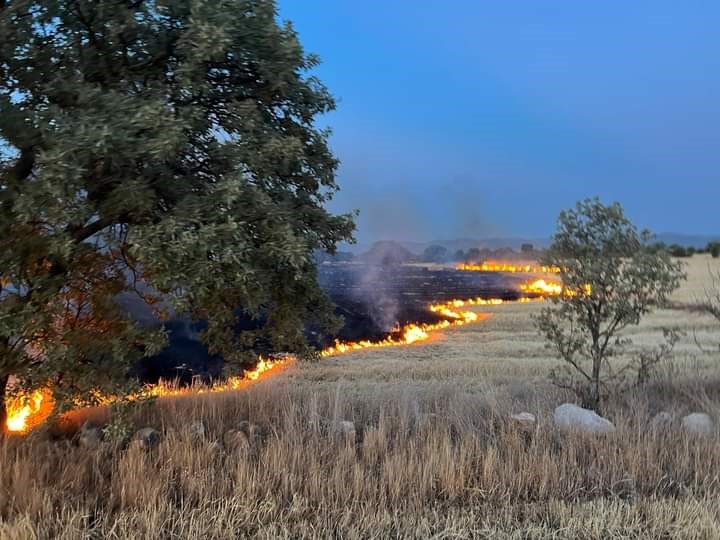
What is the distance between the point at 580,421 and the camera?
832 cm

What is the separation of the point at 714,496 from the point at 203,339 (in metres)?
7.06

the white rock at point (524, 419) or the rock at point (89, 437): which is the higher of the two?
the rock at point (89, 437)

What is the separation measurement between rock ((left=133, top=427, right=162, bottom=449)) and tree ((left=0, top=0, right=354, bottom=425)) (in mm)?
1105

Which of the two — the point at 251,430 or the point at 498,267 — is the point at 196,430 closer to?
the point at 251,430

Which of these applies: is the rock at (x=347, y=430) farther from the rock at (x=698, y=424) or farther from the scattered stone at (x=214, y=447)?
the rock at (x=698, y=424)

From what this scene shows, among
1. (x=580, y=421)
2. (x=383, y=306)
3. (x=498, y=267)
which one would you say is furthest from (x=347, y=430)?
(x=498, y=267)

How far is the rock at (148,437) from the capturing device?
7.48 meters

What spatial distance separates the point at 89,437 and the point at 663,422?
324 inches

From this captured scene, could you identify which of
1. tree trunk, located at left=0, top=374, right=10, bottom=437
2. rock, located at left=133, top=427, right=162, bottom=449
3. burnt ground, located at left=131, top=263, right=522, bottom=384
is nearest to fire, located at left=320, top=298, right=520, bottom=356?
burnt ground, located at left=131, top=263, right=522, bottom=384

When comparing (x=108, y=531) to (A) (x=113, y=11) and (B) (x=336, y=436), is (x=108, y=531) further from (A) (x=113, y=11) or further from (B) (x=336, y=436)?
(A) (x=113, y=11)

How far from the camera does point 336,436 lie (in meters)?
8.05

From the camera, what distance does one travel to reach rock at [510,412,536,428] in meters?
8.35

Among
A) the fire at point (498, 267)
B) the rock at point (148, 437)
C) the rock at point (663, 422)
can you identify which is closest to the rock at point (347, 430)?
the rock at point (148, 437)

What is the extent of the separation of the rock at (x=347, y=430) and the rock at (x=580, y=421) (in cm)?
304
